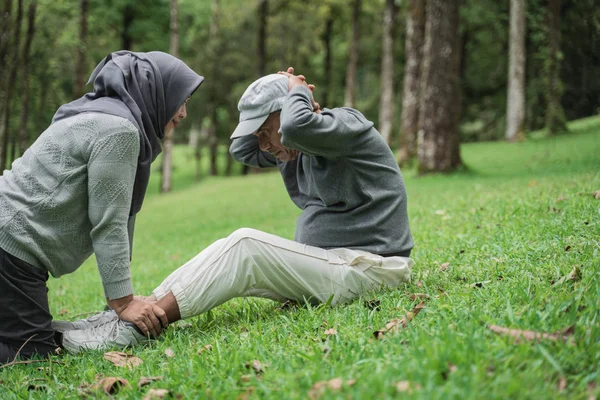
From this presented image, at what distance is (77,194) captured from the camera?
11.4ft

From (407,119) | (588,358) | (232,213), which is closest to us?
(588,358)

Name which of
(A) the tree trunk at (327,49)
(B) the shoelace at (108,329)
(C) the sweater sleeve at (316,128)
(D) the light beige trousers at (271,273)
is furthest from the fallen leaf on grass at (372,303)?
(A) the tree trunk at (327,49)

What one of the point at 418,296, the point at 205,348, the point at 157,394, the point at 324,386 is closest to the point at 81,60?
the point at 205,348

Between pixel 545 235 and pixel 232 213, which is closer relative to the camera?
pixel 545 235

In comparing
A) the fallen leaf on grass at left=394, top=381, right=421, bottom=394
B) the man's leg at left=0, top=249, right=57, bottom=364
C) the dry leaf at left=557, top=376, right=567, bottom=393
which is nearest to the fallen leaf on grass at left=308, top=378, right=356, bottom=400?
the fallen leaf on grass at left=394, top=381, right=421, bottom=394

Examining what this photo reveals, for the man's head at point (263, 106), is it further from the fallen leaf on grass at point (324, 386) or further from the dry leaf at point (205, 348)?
the fallen leaf on grass at point (324, 386)

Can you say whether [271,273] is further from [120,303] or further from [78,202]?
[78,202]

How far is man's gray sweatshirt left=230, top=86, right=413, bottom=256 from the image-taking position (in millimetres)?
3521

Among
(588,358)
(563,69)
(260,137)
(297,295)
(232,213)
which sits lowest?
(232,213)

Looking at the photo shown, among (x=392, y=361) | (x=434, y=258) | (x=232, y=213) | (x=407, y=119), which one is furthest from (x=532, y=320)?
(x=407, y=119)

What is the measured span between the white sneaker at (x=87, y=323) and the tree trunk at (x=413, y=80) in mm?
13265

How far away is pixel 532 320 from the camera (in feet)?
8.15

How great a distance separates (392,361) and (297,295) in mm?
1484

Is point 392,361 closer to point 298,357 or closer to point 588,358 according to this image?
point 298,357
